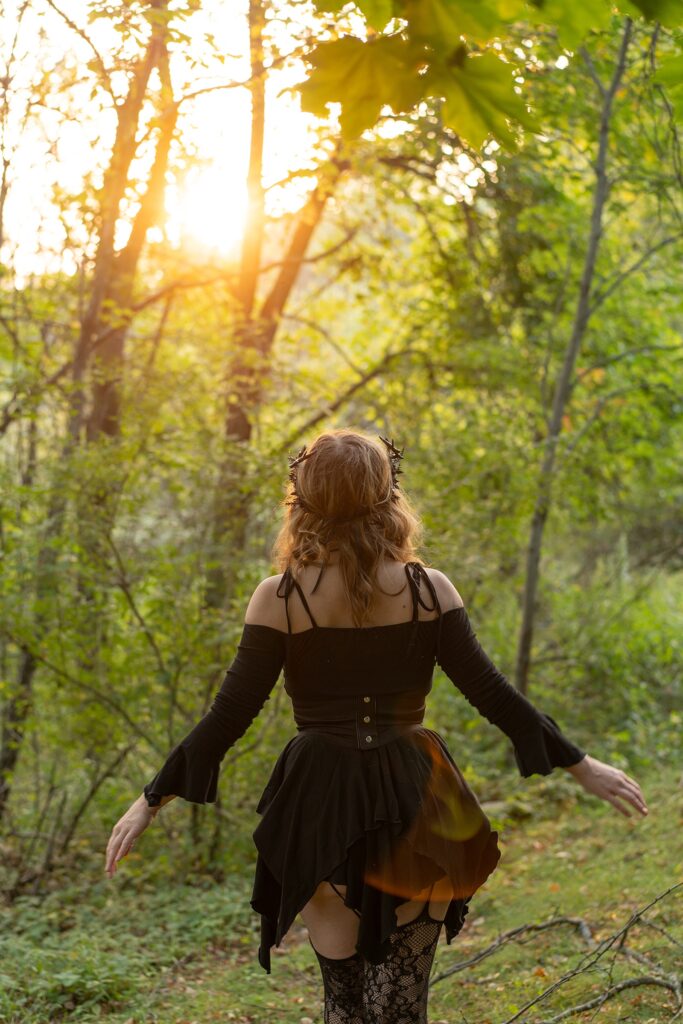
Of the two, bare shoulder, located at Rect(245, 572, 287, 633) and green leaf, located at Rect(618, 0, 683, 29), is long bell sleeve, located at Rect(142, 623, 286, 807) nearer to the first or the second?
bare shoulder, located at Rect(245, 572, 287, 633)

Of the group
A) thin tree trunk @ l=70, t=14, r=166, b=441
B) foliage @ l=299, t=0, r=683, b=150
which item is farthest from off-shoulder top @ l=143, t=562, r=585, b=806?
thin tree trunk @ l=70, t=14, r=166, b=441

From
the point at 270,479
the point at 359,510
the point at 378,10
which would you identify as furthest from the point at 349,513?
the point at 270,479

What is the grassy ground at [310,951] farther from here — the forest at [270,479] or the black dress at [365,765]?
the black dress at [365,765]

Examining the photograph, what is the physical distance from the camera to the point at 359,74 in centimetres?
175

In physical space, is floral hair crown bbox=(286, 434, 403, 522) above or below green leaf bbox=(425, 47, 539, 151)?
below

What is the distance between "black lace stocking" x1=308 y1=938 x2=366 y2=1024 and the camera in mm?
2621

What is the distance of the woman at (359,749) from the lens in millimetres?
2562

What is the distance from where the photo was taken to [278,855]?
2.66m

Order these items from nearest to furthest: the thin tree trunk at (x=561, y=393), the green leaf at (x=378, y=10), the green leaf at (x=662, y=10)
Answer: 1. the green leaf at (x=662, y=10)
2. the green leaf at (x=378, y=10)
3. the thin tree trunk at (x=561, y=393)

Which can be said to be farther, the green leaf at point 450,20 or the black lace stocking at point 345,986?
the black lace stocking at point 345,986

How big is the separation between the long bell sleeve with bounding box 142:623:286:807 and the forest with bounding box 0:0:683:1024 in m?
1.37

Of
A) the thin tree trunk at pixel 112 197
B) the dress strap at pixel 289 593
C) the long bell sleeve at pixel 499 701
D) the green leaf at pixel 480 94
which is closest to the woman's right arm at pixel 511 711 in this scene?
the long bell sleeve at pixel 499 701

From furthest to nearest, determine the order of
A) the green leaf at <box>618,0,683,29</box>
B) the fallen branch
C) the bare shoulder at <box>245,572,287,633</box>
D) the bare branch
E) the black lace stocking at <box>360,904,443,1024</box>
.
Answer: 1. the bare branch
2. the fallen branch
3. the bare shoulder at <box>245,572,287,633</box>
4. the black lace stocking at <box>360,904,443,1024</box>
5. the green leaf at <box>618,0,683,29</box>

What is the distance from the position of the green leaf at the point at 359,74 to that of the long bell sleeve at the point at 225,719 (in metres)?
1.35
